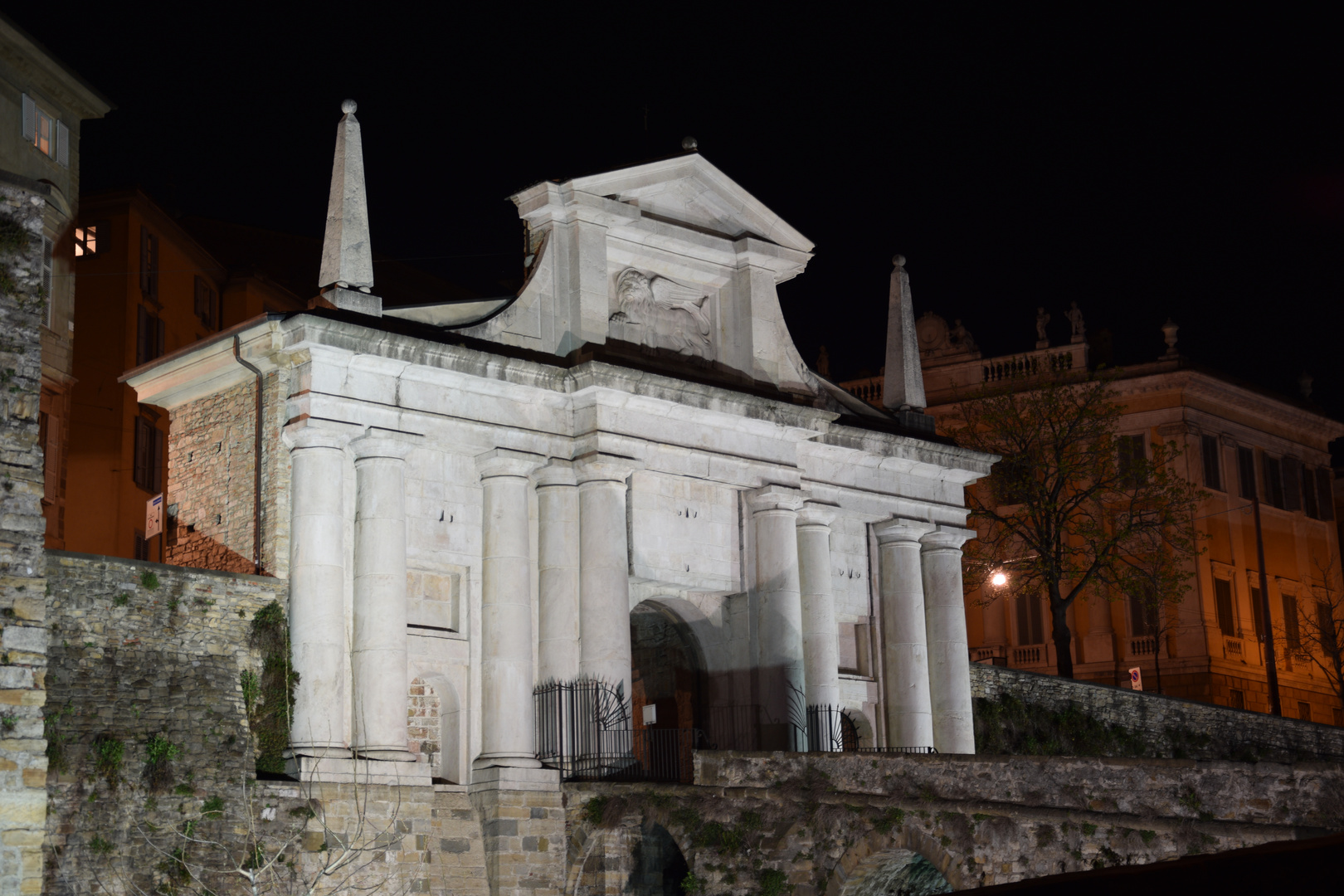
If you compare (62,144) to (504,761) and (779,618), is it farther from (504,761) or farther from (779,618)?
(504,761)

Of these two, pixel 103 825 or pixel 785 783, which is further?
pixel 785 783

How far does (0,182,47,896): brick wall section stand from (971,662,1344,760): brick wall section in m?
23.5

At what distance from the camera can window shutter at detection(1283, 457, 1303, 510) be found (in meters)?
61.5

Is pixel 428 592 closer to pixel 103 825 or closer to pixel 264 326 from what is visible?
pixel 264 326

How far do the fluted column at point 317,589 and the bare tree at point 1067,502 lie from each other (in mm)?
21838

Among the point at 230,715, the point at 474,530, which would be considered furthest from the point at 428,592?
the point at 230,715

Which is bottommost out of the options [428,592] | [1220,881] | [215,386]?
[1220,881]

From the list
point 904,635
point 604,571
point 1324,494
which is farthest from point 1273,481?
point 604,571

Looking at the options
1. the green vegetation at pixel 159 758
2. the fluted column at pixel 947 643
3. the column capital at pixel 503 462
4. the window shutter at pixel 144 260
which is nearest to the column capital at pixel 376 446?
the column capital at pixel 503 462

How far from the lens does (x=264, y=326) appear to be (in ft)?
94.3

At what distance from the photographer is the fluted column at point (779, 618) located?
3344 cm

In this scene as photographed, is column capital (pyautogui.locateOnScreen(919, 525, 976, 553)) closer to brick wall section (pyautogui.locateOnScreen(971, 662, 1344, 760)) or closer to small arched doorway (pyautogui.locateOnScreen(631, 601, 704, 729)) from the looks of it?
brick wall section (pyautogui.locateOnScreen(971, 662, 1344, 760))

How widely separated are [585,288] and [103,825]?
13.5 meters

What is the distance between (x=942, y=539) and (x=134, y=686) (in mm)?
18548
